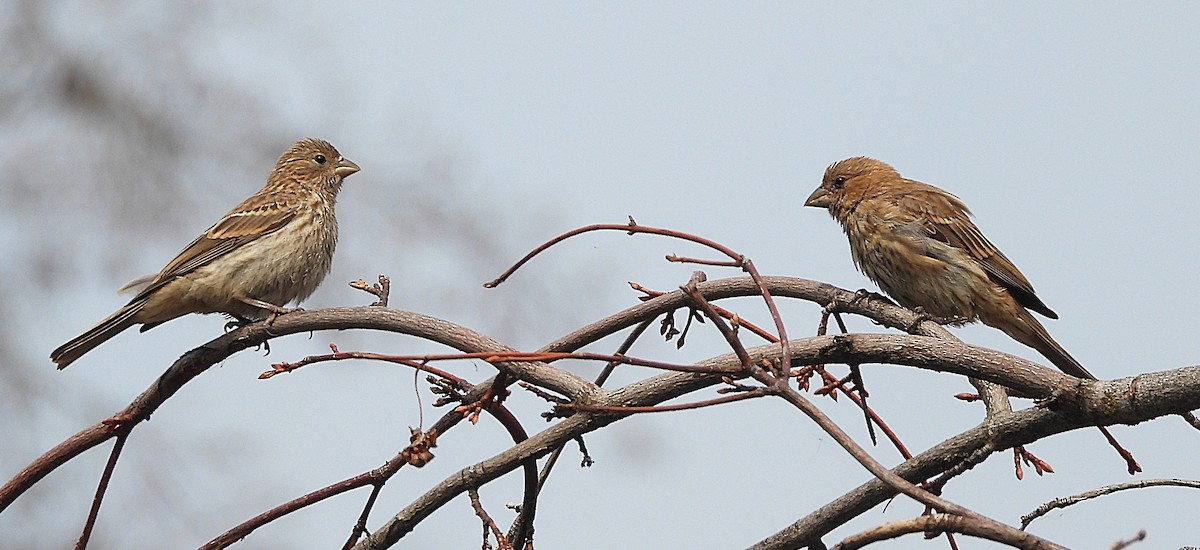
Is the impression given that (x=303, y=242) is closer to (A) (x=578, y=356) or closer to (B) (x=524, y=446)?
(B) (x=524, y=446)

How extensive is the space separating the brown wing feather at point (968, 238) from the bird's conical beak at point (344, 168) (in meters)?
2.63

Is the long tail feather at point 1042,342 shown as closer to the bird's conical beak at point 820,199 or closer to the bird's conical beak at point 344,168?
the bird's conical beak at point 820,199

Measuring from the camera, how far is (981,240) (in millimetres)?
5168

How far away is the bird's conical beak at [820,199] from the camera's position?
17.6 ft

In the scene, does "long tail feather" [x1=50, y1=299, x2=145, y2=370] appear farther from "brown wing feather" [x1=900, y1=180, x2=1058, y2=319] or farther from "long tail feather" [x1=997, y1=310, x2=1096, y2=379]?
"long tail feather" [x1=997, y1=310, x2=1096, y2=379]

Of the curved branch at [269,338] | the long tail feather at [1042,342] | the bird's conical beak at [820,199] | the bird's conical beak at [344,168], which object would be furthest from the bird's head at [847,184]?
the curved branch at [269,338]

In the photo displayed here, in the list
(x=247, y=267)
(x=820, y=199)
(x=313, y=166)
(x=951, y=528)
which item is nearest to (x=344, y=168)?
(x=313, y=166)

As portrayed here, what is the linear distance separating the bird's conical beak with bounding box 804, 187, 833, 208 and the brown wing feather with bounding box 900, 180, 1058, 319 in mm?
328

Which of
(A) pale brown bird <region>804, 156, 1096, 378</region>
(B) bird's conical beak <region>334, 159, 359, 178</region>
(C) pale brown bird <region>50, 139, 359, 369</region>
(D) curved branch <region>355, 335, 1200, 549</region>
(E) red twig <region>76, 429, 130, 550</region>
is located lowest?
(D) curved branch <region>355, 335, 1200, 549</region>

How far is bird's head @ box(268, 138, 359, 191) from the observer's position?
569cm

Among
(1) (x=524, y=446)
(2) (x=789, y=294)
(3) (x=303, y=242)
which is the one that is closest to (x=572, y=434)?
(1) (x=524, y=446)

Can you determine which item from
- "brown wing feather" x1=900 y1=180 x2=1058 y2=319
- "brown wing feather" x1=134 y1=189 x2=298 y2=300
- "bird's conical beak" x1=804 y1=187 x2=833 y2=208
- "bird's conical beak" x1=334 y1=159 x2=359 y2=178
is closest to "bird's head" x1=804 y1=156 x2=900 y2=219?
"bird's conical beak" x1=804 y1=187 x2=833 y2=208

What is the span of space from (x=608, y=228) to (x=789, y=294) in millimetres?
808

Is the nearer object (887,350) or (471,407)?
(887,350)
